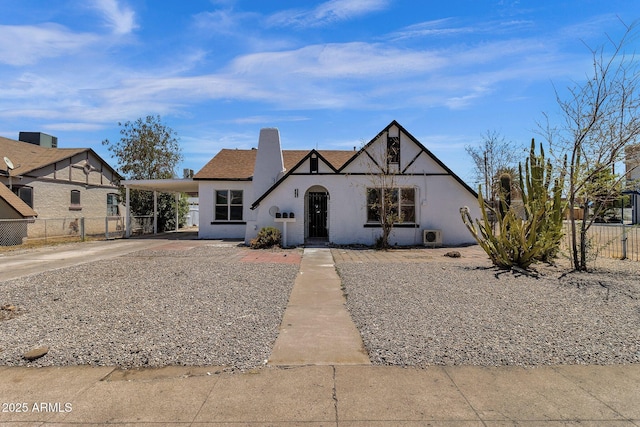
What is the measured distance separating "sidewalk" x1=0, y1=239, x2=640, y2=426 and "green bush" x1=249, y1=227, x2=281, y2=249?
35.9 ft

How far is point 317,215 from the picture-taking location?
1867cm

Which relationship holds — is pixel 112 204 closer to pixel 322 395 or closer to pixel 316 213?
pixel 316 213

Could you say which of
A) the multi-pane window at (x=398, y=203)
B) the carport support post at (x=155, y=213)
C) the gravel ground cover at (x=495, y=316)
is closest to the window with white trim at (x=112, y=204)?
the carport support post at (x=155, y=213)

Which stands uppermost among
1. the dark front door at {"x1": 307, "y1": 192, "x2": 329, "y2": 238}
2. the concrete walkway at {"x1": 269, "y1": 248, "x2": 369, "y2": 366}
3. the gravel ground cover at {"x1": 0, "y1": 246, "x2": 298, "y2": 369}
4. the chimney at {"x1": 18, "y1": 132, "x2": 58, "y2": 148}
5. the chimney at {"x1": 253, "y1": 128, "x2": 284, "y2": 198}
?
the chimney at {"x1": 18, "y1": 132, "x2": 58, "y2": 148}

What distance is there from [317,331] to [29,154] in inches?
1003

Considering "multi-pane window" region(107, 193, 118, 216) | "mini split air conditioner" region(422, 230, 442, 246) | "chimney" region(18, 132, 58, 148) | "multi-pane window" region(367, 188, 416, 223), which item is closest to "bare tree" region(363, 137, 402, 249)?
"multi-pane window" region(367, 188, 416, 223)

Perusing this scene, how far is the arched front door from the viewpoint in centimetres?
1822

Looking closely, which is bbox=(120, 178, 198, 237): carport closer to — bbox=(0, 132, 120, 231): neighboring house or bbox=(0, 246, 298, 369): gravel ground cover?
bbox=(0, 132, 120, 231): neighboring house

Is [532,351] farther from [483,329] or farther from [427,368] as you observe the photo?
[427,368]

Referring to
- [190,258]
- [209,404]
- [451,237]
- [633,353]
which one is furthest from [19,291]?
[451,237]

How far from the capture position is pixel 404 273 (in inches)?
367

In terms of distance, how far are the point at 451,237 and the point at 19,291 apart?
1501cm

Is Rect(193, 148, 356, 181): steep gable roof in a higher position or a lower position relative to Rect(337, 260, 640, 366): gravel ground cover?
higher

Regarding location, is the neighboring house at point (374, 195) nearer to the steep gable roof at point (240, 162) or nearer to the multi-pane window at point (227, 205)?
the steep gable roof at point (240, 162)
